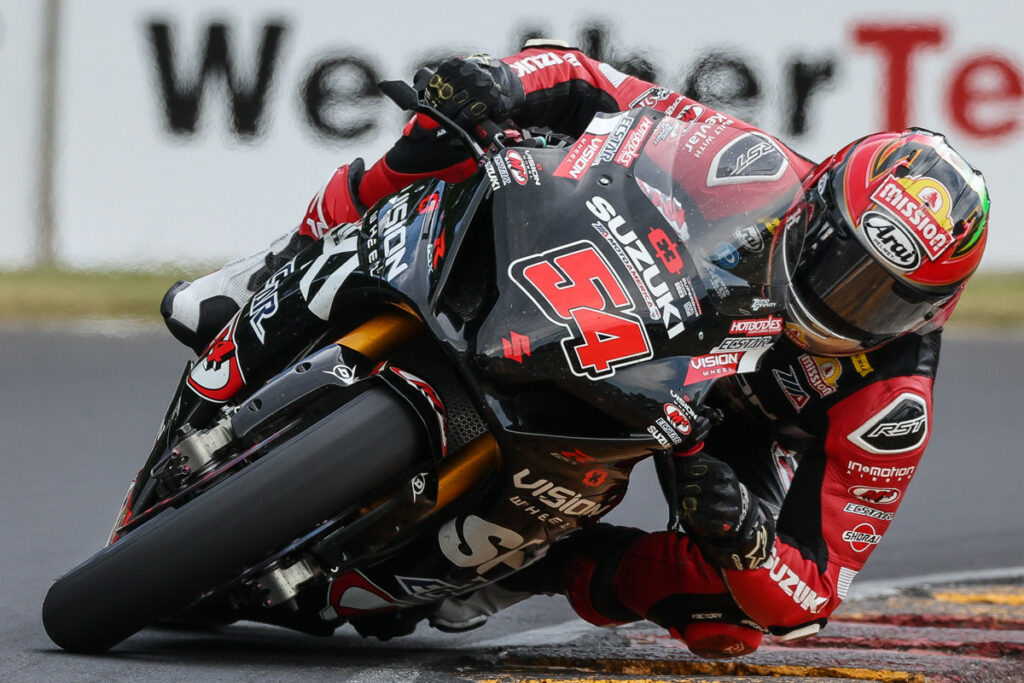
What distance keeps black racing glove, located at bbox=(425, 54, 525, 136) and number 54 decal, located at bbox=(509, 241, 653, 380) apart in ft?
1.57

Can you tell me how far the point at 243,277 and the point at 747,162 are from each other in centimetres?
121

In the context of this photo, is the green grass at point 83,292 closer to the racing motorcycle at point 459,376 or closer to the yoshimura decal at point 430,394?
the racing motorcycle at point 459,376

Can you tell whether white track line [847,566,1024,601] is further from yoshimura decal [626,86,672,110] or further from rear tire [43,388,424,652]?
rear tire [43,388,424,652]

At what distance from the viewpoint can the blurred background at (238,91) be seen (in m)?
8.34

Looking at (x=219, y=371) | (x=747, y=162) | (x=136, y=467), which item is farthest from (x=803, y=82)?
(x=219, y=371)

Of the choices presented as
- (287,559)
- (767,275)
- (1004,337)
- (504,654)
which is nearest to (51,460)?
(504,654)

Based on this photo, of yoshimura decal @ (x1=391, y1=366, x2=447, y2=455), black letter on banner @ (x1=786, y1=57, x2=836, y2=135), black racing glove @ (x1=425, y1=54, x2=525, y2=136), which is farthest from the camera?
black letter on banner @ (x1=786, y1=57, x2=836, y2=135)

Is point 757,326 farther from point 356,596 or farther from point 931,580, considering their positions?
point 931,580

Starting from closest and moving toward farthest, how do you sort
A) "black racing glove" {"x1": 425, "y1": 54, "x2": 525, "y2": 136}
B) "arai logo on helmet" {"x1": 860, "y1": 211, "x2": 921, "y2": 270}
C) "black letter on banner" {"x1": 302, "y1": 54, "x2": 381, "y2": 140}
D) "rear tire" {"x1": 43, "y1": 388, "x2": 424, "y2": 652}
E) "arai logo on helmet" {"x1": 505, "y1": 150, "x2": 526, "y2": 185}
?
"rear tire" {"x1": 43, "y1": 388, "x2": 424, "y2": 652}
"arai logo on helmet" {"x1": 505, "y1": 150, "x2": 526, "y2": 185}
"arai logo on helmet" {"x1": 860, "y1": 211, "x2": 921, "y2": 270}
"black racing glove" {"x1": 425, "y1": 54, "x2": 525, "y2": 136}
"black letter on banner" {"x1": 302, "y1": 54, "x2": 381, "y2": 140}

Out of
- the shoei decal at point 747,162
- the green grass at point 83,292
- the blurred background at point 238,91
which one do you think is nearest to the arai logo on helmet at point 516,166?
the shoei decal at point 747,162

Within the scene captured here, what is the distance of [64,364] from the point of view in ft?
23.5

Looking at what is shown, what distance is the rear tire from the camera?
2.58 metres

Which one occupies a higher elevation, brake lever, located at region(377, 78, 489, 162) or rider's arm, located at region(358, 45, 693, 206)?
brake lever, located at region(377, 78, 489, 162)

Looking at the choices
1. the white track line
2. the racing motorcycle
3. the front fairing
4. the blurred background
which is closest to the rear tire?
the racing motorcycle
